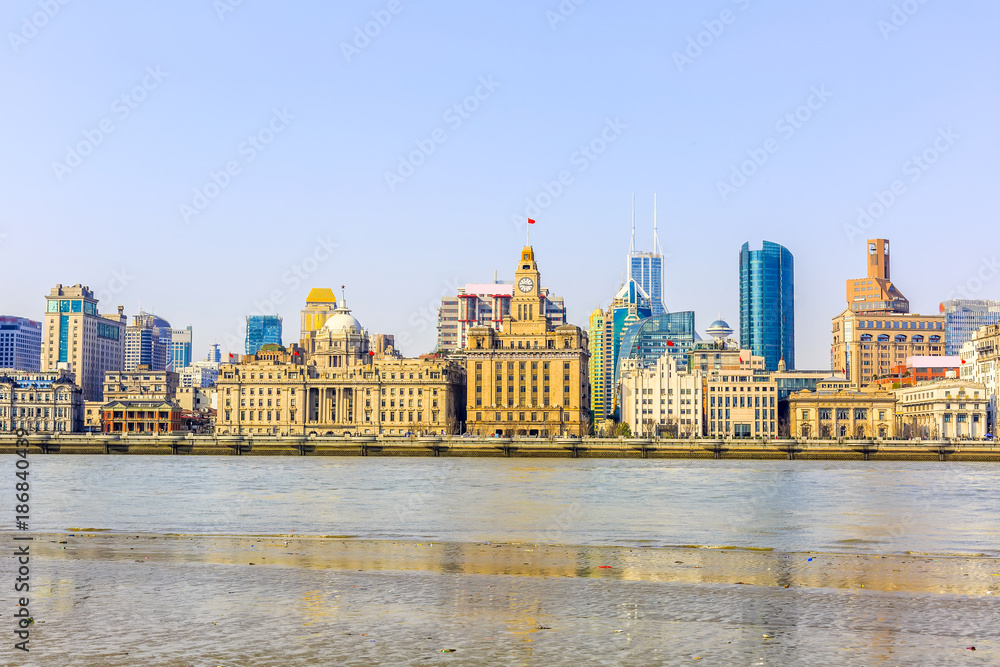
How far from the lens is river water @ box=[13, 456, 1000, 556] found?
4778 cm

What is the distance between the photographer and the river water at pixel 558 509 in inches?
1881

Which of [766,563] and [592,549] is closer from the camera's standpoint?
[766,563]

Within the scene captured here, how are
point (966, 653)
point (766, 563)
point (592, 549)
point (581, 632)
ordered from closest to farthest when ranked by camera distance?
1. point (966, 653)
2. point (581, 632)
3. point (766, 563)
4. point (592, 549)

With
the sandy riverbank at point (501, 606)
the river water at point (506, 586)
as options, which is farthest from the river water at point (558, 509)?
the sandy riverbank at point (501, 606)

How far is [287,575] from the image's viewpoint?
3256 cm

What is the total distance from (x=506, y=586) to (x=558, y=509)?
35182 millimetres

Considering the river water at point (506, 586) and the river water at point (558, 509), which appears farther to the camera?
the river water at point (558, 509)

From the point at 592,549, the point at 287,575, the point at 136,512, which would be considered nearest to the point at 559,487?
the point at 136,512

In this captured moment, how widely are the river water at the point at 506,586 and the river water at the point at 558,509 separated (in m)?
0.45

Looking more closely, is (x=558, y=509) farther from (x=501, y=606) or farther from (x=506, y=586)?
(x=501, y=606)

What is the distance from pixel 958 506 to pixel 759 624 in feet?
169

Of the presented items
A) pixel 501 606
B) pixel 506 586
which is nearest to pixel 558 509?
pixel 506 586

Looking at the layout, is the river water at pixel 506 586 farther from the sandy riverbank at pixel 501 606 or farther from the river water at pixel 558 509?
the river water at pixel 558 509

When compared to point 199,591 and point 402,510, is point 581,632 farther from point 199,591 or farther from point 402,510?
point 402,510
